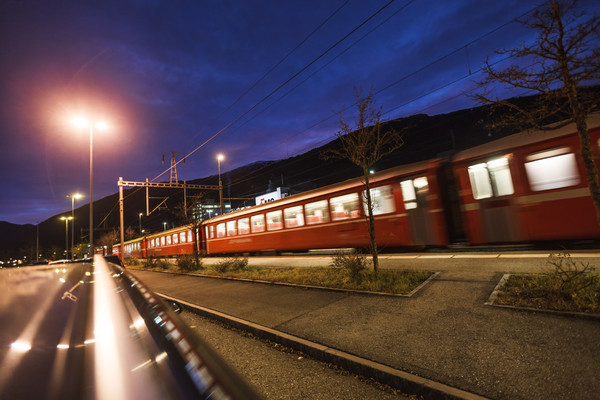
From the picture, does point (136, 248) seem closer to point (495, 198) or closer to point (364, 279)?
point (364, 279)

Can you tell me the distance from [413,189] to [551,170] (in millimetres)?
3703

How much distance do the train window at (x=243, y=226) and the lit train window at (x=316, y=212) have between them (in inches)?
202

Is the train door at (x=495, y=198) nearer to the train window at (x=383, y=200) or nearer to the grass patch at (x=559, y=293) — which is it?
the train window at (x=383, y=200)

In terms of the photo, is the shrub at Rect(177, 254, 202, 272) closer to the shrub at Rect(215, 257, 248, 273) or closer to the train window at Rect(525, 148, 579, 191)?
the shrub at Rect(215, 257, 248, 273)

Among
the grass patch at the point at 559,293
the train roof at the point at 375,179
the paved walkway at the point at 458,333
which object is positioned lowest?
the paved walkway at the point at 458,333

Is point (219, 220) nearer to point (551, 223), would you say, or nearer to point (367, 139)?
point (367, 139)

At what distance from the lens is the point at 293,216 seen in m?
13.9

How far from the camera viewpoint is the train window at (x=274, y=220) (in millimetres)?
14705

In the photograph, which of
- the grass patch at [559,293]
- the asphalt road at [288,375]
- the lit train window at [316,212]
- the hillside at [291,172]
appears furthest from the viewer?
the hillside at [291,172]

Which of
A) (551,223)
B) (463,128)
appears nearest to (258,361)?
(551,223)

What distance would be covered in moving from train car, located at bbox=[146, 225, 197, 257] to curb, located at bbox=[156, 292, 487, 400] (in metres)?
18.5

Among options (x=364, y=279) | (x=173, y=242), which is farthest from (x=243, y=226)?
(x=173, y=242)

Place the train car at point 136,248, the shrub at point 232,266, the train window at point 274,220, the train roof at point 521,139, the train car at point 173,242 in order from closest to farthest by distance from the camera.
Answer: the train roof at point 521,139 → the shrub at point 232,266 → the train window at point 274,220 → the train car at point 173,242 → the train car at point 136,248

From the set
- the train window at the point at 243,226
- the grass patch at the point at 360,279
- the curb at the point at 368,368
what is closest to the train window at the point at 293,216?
the train window at the point at 243,226
